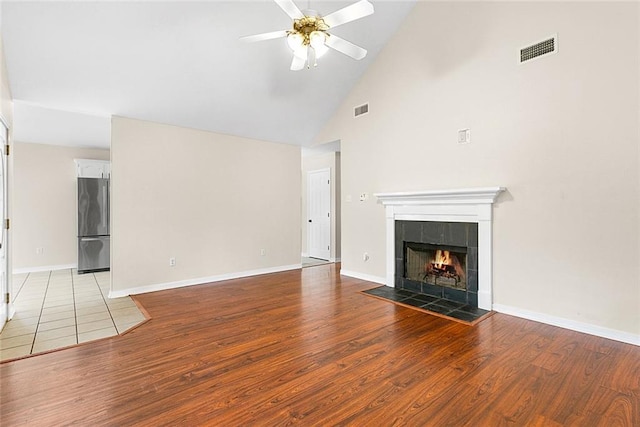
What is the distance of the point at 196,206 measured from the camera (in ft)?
16.5

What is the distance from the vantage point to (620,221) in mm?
2764

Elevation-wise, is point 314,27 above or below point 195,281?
above

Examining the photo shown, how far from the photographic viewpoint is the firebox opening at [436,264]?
3.97m

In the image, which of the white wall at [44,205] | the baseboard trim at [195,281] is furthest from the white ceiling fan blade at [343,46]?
the white wall at [44,205]

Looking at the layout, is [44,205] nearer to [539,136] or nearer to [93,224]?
[93,224]

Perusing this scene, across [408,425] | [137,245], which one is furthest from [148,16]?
[408,425]

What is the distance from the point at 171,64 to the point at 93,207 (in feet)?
14.0

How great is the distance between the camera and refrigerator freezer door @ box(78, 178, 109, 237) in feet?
20.5

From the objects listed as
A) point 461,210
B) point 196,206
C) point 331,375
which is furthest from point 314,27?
point 196,206

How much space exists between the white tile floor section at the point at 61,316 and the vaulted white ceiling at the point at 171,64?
2.58 m

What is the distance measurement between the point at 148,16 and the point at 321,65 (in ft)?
7.46

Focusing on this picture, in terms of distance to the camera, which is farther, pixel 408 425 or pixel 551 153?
pixel 551 153

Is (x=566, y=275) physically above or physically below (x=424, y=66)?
below

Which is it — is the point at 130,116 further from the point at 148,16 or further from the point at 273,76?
the point at 273,76
